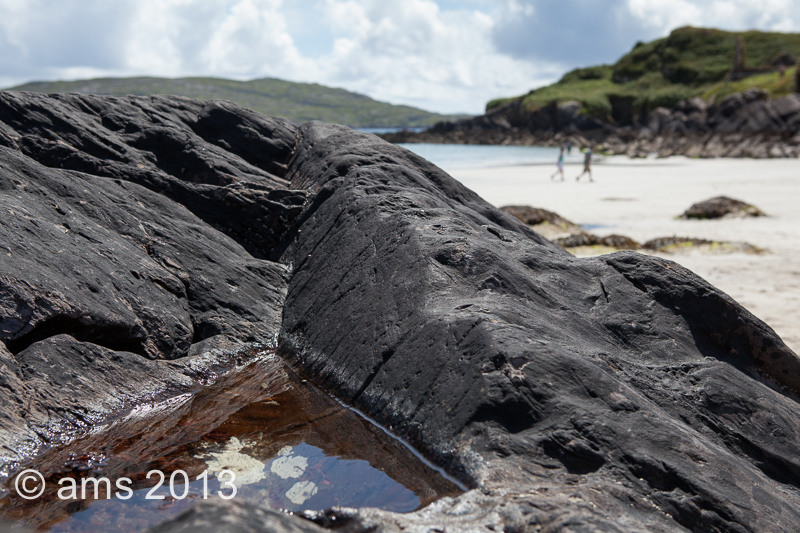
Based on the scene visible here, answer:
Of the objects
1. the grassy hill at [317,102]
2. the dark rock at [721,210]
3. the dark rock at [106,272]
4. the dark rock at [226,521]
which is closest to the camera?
the dark rock at [226,521]

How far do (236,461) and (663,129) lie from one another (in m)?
66.2

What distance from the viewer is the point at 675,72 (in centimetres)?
7800

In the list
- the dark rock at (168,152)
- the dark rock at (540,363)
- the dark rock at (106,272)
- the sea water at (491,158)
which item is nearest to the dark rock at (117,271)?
the dark rock at (106,272)

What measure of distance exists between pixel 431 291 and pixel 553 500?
172 cm

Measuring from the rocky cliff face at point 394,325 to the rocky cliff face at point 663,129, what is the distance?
36025 millimetres

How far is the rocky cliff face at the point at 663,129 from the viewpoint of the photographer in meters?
38.1

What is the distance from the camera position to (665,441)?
284 cm

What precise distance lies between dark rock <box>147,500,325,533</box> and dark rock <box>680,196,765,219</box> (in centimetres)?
1525

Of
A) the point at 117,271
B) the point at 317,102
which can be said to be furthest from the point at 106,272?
the point at 317,102

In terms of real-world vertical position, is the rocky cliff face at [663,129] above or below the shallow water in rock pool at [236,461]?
above

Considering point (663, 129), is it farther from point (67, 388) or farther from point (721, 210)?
point (67, 388)

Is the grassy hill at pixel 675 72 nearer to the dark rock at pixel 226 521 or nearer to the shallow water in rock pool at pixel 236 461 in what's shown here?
the shallow water in rock pool at pixel 236 461

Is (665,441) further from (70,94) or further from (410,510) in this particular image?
(70,94)

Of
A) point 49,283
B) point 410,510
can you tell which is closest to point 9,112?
point 49,283
